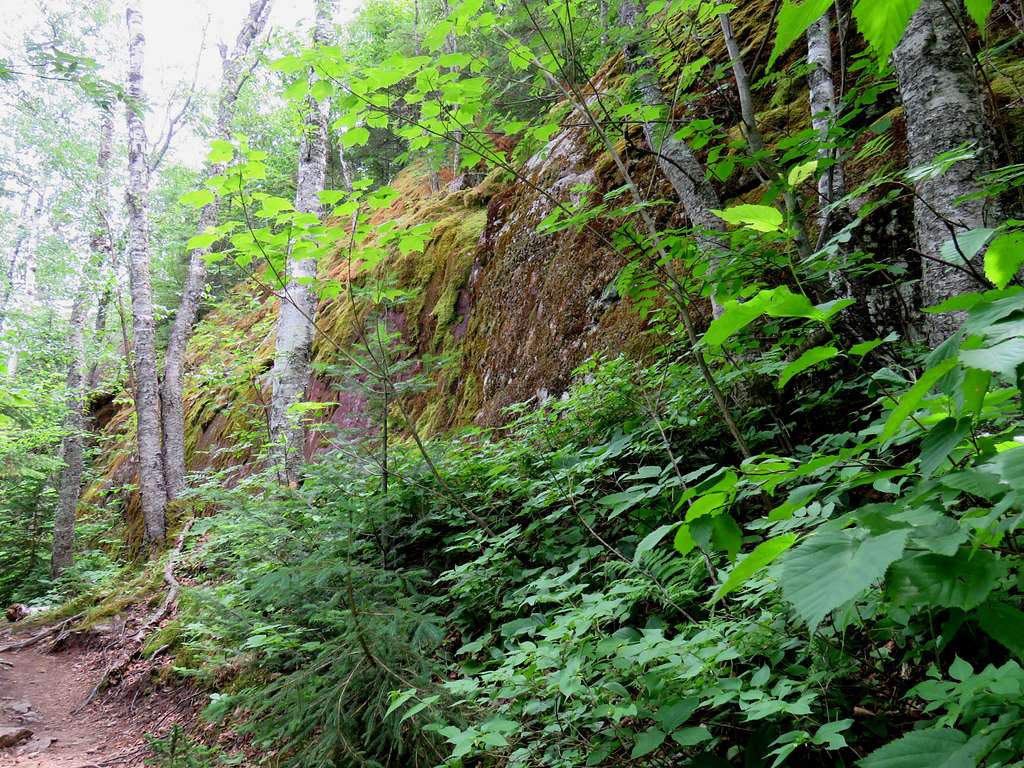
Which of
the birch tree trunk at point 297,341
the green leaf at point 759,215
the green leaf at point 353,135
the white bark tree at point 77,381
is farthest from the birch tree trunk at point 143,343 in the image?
the green leaf at point 759,215

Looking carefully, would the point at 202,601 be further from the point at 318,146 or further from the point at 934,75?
the point at 318,146

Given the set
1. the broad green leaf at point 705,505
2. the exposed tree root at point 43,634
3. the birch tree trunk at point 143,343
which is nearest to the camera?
the broad green leaf at point 705,505

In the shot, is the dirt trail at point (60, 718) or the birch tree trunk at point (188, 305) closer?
the dirt trail at point (60, 718)

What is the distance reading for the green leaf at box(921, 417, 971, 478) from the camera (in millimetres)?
739

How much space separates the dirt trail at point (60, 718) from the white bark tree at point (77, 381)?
3.85 metres

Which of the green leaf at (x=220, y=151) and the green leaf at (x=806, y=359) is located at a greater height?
the green leaf at (x=220, y=151)

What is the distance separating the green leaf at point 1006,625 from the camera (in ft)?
2.63

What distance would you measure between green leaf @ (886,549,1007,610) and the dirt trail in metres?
4.81

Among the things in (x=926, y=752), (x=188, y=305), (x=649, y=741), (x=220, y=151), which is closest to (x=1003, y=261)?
(x=926, y=752)

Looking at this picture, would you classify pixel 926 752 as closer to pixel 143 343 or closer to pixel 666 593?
pixel 666 593

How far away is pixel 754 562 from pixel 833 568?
4.8 inches

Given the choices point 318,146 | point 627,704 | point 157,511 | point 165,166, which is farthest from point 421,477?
point 165,166

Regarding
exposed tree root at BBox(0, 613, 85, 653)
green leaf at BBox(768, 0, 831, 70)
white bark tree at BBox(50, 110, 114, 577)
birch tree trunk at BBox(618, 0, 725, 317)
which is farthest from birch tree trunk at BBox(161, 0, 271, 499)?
green leaf at BBox(768, 0, 831, 70)

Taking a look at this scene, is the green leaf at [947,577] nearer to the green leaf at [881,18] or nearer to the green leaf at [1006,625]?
the green leaf at [1006,625]
